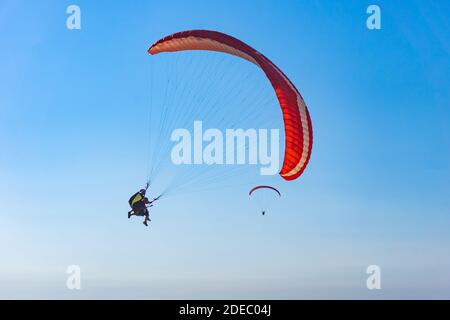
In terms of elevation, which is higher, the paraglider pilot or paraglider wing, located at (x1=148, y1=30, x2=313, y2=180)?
paraglider wing, located at (x1=148, y1=30, x2=313, y2=180)

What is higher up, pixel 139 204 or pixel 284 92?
pixel 284 92

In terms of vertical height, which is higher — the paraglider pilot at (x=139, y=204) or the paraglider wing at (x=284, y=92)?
the paraglider wing at (x=284, y=92)

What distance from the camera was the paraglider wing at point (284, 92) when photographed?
12328 millimetres

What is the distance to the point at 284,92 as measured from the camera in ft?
40.8

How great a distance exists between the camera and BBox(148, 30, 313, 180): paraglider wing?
40.4ft
